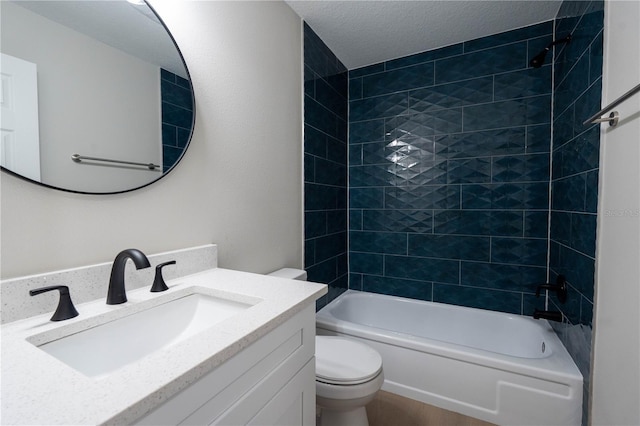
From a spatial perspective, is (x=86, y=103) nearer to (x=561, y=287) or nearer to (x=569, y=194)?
(x=569, y=194)

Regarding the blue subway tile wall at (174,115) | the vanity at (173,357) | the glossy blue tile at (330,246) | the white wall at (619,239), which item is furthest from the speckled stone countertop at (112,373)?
the glossy blue tile at (330,246)

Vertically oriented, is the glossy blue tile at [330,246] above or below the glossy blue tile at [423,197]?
below

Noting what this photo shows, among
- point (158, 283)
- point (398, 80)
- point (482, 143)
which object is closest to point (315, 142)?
point (398, 80)

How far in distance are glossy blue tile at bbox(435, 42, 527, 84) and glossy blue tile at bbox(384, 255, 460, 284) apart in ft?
4.90

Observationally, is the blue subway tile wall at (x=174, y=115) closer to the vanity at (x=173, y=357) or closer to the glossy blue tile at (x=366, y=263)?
the vanity at (x=173, y=357)

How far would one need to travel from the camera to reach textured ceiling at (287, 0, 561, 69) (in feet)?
6.21

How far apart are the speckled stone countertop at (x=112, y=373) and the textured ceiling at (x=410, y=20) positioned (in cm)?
192

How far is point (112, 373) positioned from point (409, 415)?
5.60 ft

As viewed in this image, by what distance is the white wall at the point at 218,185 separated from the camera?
849 millimetres

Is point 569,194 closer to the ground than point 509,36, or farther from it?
closer to the ground

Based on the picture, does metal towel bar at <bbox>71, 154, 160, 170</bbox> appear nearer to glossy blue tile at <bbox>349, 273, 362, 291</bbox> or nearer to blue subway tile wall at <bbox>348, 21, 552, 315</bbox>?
blue subway tile wall at <bbox>348, 21, 552, 315</bbox>

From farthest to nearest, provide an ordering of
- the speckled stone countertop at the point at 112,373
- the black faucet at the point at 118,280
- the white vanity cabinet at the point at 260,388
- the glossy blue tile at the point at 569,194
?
1. the glossy blue tile at the point at 569,194
2. the black faucet at the point at 118,280
3. the white vanity cabinet at the point at 260,388
4. the speckled stone countertop at the point at 112,373

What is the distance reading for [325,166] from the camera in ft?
7.80

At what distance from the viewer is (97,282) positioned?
36.2 inches
